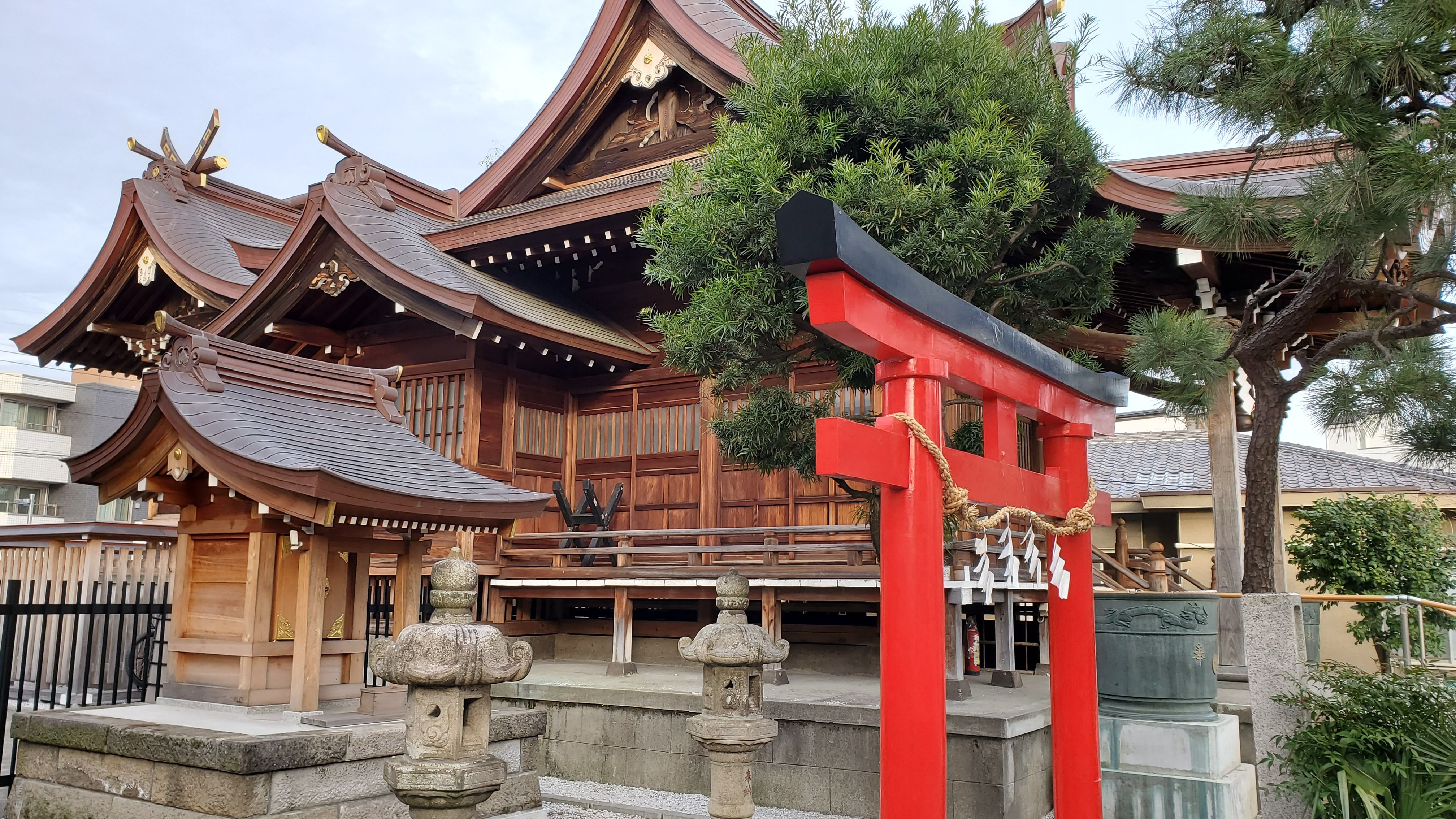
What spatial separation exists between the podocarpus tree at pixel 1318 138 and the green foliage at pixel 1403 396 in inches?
7.5

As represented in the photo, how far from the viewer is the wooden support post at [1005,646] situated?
905 cm

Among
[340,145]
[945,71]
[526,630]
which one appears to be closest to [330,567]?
[526,630]

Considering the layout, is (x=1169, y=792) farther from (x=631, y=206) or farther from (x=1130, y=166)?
(x=1130, y=166)

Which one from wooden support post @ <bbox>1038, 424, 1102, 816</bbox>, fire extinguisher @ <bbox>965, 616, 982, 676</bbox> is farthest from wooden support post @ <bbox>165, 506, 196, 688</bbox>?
fire extinguisher @ <bbox>965, 616, 982, 676</bbox>

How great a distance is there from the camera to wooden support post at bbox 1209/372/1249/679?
882 cm

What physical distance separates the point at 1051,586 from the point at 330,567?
4862 millimetres

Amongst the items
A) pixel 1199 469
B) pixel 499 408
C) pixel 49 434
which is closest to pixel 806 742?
pixel 499 408

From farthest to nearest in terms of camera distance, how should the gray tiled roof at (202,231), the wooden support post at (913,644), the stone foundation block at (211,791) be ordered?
1. the gray tiled roof at (202,231)
2. the stone foundation block at (211,791)
3. the wooden support post at (913,644)

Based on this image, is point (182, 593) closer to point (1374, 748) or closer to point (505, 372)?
point (505, 372)

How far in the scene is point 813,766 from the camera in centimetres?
763

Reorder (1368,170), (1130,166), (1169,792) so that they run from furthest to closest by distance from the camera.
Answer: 1. (1130,166)
2. (1169,792)
3. (1368,170)

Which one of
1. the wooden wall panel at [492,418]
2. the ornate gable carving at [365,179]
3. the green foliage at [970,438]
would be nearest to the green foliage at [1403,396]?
the green foliage at [970,438]

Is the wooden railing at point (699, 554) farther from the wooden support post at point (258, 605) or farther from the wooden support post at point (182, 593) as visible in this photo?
the wooden support post at point (182, 593)

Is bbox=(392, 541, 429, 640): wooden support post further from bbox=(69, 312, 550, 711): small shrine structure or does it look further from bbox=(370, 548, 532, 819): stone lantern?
bbox=(370, 548, 532, 819): stone lantern
